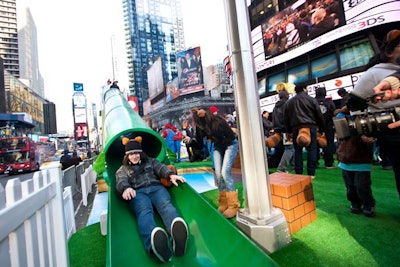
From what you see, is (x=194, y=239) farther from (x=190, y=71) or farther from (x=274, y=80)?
(x=190, y=71)

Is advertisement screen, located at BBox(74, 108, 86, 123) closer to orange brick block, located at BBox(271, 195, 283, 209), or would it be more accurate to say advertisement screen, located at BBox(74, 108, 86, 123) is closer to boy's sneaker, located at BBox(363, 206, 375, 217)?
orange brick block, located at BBox(271, 195, 283, 209)

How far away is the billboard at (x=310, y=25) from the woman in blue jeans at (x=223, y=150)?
12.9 m

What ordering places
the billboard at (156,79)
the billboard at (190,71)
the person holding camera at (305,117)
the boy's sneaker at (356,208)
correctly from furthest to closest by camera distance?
the billboard at (156,79)
the billboard at (190,71)
the person holding camera at (305,117)
the boy's sneaker at (356,208)

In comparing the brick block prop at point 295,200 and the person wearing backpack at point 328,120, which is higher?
the person wearing backpack at point 328,120

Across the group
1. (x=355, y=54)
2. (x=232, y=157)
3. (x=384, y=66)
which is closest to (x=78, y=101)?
(x=355, y=54)

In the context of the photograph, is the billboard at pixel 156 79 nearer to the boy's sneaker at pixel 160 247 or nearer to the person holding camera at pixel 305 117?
the person holding camera at pixel 305 117

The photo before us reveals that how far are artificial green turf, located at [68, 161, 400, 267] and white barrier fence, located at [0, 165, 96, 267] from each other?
2.82 feet

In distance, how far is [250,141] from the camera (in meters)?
2.20

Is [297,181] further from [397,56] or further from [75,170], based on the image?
[75,170]

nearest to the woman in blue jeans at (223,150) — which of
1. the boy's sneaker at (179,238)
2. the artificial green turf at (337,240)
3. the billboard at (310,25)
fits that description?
the artificial green turf at (337,240)

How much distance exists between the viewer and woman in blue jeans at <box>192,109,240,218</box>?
2922 mm

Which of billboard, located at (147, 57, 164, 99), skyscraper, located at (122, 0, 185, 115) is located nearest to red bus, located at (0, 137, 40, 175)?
billboard, located at (147, 57, 164, 99)

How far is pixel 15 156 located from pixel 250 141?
18.9 metres

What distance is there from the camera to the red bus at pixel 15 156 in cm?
1551
